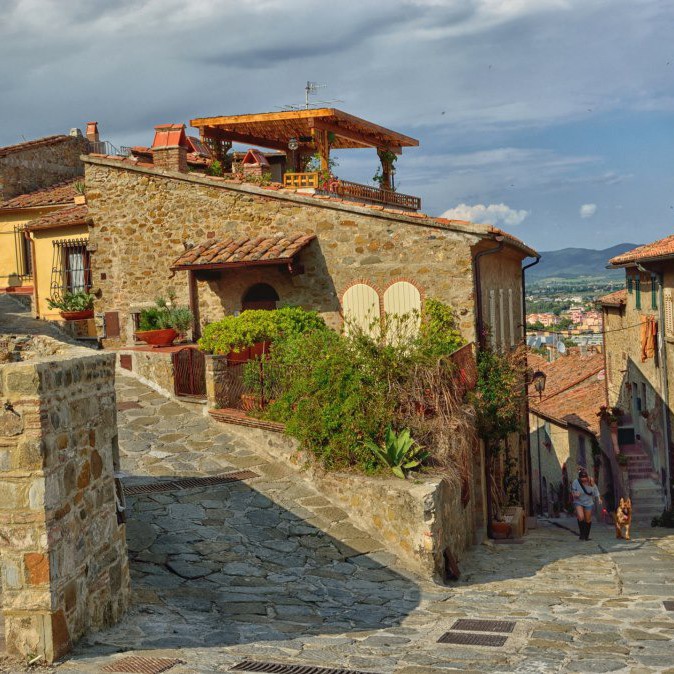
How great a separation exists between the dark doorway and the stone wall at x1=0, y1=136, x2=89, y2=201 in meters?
12.2

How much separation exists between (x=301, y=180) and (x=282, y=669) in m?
17.0

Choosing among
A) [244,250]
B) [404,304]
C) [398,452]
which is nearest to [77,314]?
[244,250]

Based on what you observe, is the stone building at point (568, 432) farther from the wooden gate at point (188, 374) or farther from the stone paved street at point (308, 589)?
the stone paved street at point (308, 589)

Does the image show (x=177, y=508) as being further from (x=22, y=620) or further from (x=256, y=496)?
(x=22, y=620)

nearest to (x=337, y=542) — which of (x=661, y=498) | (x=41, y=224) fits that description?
(x=41, y=224)

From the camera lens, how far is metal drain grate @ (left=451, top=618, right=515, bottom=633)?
8.30 meters

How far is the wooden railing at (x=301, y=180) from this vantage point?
21719mm

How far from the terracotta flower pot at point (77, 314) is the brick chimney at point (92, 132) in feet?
37.3

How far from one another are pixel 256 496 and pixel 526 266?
498 inches

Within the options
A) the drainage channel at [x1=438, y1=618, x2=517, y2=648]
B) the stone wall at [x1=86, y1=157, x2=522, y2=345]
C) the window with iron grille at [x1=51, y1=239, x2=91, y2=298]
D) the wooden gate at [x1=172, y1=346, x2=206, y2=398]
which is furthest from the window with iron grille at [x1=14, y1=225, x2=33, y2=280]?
the drainage channel at [x1=438, y1=618, x2=517, y2=648]

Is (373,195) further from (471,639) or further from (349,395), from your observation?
(471,639)

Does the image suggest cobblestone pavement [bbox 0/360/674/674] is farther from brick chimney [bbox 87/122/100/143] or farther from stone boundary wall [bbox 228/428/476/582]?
brick chimney [bbox 87/122/100/143]

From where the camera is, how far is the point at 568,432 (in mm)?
35062

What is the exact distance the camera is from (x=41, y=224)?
2262 centimetres
